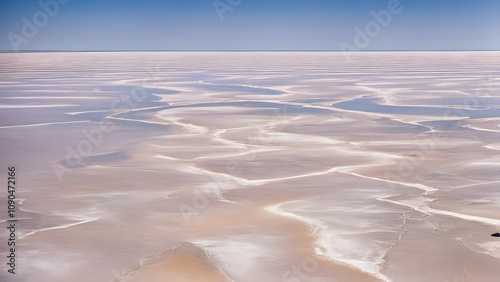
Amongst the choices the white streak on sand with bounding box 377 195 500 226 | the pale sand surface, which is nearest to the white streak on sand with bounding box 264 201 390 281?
the pale sand surface

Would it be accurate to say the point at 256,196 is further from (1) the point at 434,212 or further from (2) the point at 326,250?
(2) the point at 326,250

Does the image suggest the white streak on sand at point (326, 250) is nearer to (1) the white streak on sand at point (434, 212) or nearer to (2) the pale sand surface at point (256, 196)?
(2) the pale sand surface at point (256, 196)

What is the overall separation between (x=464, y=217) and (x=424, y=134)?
17.4 feet

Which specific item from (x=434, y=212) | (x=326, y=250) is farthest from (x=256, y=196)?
(x=326, y=250)

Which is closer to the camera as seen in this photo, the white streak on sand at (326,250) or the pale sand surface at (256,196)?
the white streak on sand at (326,250)

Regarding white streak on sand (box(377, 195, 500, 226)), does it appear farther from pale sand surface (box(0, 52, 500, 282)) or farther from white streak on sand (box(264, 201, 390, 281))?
white streak on sand (box(264, 201, 390, 281))

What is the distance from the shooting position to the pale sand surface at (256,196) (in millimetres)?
5004

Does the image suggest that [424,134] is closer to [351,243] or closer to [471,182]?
[471,182]

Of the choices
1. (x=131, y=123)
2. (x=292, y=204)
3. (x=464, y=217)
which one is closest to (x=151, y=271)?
(x=292, y=204)

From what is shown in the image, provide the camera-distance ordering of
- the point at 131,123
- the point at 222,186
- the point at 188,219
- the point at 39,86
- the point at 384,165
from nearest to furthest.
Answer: the point at 188,219 < the point at 222,186 < the point at 384,165 < the point at 131,123 < the point at 39,86

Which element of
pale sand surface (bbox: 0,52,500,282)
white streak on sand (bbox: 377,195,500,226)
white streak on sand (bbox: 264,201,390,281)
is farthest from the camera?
white streak on sand (bbox: 377,195,500,226)

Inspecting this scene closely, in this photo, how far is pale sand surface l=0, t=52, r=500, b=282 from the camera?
197 inches

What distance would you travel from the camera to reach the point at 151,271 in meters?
4.86

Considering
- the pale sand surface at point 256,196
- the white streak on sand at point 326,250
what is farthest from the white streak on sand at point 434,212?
the white streak on sand at point 326,250
